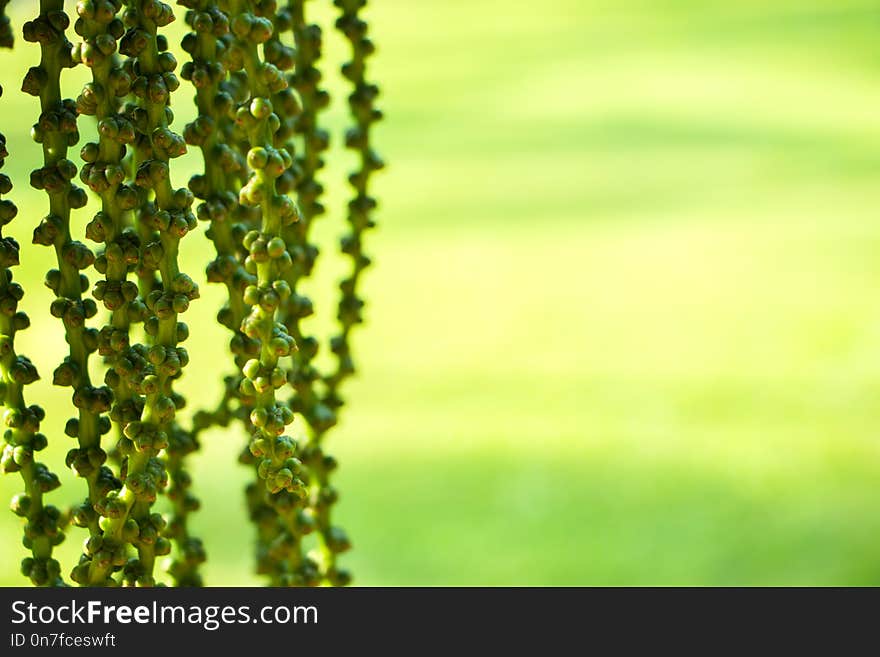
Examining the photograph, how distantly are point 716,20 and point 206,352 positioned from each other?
11.7ft

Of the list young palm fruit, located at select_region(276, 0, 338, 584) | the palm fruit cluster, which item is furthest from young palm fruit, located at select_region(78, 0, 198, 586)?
young palm fruit, located at select_region(276, 0, 338, 584)

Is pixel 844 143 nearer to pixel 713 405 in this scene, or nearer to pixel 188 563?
pixel 713 405

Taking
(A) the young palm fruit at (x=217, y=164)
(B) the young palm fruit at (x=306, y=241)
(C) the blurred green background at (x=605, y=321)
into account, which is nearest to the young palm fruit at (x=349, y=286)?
(B) the young palm fruit at (x=306, y=241)

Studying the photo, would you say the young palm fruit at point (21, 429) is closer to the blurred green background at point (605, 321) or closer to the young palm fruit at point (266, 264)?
the young palm fruit at point (266, 264)

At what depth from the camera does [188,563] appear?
0.79 meters

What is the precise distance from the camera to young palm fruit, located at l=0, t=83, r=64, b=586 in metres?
0.63

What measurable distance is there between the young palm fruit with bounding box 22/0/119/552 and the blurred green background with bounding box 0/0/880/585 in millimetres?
1519

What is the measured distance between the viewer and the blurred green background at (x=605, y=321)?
2.35 m

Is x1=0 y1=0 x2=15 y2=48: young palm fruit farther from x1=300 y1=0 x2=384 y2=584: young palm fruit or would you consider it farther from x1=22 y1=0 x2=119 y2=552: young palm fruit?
x1=300 y1=0 x2=384 y2=584: young palm fruit

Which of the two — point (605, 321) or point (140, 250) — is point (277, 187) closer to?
point (140, 250)

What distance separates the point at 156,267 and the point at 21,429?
0.37 ft

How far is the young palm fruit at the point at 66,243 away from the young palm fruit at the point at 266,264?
3.4 inches

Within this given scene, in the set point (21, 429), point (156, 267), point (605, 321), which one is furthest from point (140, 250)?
point (605, 321)

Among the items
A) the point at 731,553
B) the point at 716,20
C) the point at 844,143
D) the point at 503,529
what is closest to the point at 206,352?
the point at 503,529
